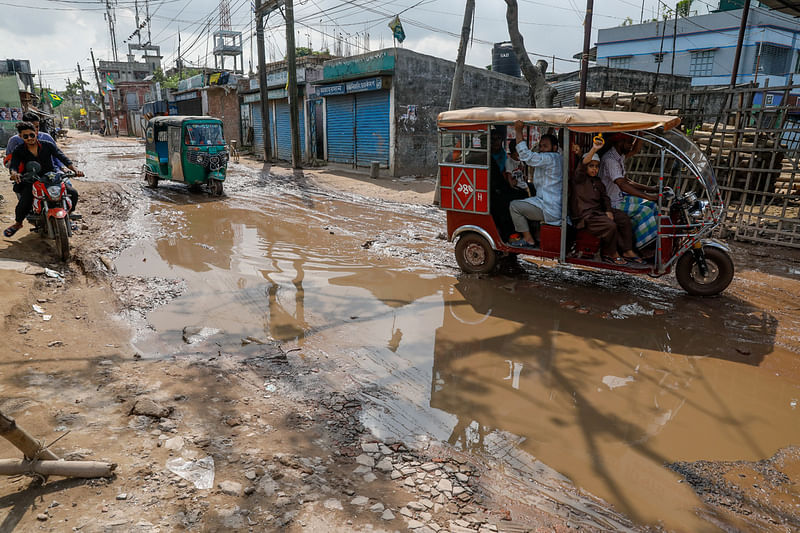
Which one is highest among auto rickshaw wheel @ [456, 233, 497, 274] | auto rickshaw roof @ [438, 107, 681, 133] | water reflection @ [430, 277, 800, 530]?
auto rickshaw roof @ [438, 107, 681, 133]

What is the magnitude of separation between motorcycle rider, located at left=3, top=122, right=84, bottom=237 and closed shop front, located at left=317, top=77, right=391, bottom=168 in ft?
42.6

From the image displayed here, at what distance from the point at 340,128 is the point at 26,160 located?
15511 millimetres

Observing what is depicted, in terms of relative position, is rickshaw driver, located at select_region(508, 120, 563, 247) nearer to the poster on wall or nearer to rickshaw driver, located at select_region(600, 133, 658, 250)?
rickshaw driver, located at select_region(600, 133, 658, 250)

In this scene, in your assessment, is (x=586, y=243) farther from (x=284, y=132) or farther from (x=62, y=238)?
(x=284, y=132)

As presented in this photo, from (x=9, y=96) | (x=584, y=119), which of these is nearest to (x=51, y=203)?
(x=584, y=119)

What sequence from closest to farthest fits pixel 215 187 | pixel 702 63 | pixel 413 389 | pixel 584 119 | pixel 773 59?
pixel 413 389, pixel 584 119, pixel 215 187, pixel 773 59, pixel 702 63

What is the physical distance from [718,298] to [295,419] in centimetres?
547

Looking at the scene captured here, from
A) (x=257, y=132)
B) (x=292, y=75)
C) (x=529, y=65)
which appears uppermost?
(x=292, y=75)

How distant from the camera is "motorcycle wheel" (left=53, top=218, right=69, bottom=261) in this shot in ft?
24.3

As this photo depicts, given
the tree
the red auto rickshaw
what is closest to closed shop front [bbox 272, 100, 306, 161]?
the tree

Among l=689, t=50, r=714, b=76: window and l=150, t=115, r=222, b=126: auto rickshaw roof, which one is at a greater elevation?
l=689, t=50, r=714, b=76: window

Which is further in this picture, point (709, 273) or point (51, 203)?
point (51, 203)

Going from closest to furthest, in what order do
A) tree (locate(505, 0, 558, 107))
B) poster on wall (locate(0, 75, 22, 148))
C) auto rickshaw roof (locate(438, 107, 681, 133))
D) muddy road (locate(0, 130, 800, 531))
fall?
muddy road (locate(0, 130, 800, 531)) → auto rickshaw roof (locate(438, 107, 681, 133)) → tree (locate(505, 0, 558, 107)) → poster on wall (locate(0, 75, 22, 148))

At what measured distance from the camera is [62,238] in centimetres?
746
